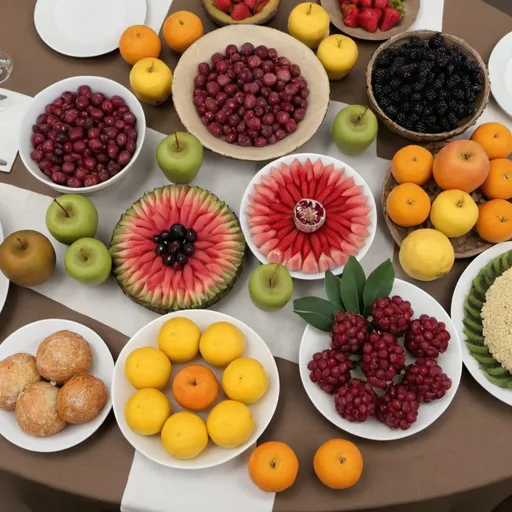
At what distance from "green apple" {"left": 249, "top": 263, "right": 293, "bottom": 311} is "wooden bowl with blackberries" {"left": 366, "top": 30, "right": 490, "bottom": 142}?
456 millimetres

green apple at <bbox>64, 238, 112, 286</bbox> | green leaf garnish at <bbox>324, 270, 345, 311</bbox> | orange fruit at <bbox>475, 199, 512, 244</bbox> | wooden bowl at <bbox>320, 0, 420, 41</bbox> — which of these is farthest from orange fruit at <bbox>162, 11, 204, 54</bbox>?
orange fruit at <bbox>475, 199, 512, 244</bbox>

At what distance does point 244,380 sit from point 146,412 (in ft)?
0.59

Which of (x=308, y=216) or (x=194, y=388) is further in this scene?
(x=308, y=216)

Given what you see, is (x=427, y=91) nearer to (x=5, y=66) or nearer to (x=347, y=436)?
(x=347, y=436)

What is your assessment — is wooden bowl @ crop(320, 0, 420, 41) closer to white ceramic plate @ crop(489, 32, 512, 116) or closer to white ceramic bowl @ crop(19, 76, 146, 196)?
white ceramic plate @ crop(489, 32, 512, 116)

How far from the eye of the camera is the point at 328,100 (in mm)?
1327

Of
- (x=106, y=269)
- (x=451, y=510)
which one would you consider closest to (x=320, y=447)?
(x=451, y=510)

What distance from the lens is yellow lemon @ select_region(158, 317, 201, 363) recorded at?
1.07m

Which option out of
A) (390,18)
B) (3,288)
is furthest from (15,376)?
(390,18)

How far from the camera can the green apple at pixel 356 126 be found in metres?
1.27

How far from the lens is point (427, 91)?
1300 millimetres

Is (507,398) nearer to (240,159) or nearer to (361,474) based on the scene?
(361,474)

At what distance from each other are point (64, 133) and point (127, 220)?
241 millimetres

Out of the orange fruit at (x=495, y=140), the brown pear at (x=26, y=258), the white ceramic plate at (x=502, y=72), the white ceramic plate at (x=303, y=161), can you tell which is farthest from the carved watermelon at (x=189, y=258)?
the white ceramic plate at (x=502, y=72)
